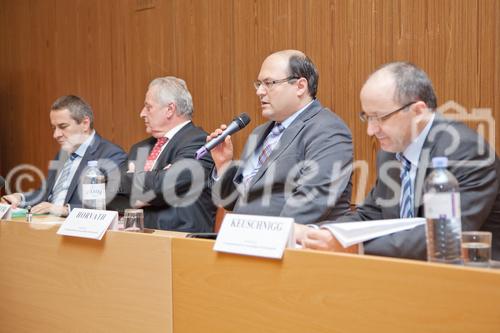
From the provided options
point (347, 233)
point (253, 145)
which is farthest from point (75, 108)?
point (347, 233)

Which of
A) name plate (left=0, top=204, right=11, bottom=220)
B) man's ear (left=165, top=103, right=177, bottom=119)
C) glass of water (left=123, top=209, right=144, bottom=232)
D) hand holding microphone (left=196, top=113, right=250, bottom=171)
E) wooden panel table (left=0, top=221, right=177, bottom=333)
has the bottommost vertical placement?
wooden panel table (left=0, top=221, right=177, bottom=333)

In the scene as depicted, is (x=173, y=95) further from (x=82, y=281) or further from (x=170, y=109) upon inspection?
(x=82, y=281)

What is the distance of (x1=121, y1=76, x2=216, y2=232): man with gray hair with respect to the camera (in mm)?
2656

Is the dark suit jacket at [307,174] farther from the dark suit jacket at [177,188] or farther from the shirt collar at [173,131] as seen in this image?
the shirt collar at [173,131]

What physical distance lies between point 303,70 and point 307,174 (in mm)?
515

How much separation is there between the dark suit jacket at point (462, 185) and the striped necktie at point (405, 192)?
3 cm

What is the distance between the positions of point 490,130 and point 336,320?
65.2 inches

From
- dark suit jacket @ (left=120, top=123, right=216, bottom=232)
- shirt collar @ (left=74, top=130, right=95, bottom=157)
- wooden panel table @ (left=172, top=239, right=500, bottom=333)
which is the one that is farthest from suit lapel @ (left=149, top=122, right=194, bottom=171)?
wooden panel table @ (left=172, top=239, right=500, bottom=333)

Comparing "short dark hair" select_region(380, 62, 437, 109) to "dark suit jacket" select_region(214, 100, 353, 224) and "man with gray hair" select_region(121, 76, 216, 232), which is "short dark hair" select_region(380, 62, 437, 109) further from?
"man with gray hair" select_region(121, 76, 216, 232)

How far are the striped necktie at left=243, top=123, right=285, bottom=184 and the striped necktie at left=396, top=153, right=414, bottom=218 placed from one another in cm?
71

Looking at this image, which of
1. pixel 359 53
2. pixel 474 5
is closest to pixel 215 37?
pixel 359 53

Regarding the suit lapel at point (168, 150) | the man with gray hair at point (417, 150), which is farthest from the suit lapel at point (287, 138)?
the suit lapel at point (168, 150)

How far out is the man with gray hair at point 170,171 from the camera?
8.71 ft

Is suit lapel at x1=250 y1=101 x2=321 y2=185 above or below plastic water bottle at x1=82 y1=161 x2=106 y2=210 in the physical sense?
above
